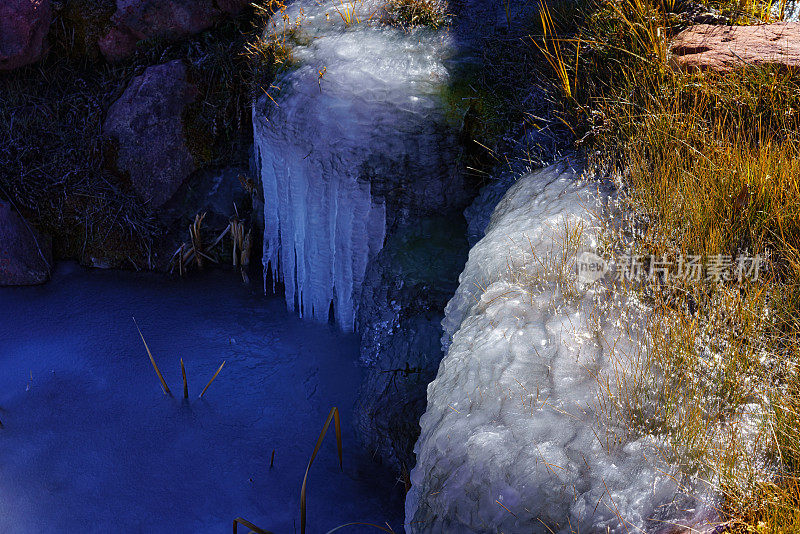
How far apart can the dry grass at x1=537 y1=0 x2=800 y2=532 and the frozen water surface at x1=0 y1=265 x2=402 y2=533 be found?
1.70 metres

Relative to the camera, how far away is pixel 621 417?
69.9 inches

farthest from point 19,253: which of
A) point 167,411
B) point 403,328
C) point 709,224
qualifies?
point 709,224

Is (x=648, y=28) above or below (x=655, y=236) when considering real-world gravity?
above

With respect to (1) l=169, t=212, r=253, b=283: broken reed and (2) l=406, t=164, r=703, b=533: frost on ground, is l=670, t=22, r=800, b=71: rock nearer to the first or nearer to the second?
(2) l=406, t=164, r=703, b=533: frost on ground

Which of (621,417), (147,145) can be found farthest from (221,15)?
(621,417)

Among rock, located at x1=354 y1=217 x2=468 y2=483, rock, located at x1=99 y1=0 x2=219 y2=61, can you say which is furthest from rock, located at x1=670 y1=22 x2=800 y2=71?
rock, located at x1=99 y1=0 x2=219 y2=61

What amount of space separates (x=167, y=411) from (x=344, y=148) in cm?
182

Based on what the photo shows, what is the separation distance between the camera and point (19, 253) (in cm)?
428

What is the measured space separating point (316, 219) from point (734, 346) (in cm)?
258

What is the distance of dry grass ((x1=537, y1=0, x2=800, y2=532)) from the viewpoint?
1645 millimetres

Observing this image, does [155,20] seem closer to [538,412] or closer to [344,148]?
[344,148]

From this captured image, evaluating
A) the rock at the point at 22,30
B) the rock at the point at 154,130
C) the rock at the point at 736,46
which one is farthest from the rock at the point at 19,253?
the rock at the point at 736,46

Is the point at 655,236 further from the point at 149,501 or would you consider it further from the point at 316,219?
the point at 149,501

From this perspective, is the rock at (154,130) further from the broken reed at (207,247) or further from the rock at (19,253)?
the rock at (19,253)
